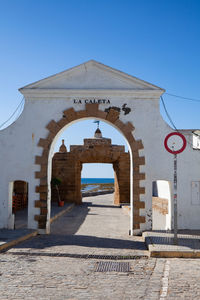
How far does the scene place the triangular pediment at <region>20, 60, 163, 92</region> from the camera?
35.9 feet

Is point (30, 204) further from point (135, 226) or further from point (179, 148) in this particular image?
point (179, 148)

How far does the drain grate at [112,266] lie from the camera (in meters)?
6.31

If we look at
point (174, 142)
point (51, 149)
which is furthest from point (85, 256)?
point (51, 149)

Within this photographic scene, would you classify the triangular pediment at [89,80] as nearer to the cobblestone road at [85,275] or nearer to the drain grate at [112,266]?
the cobblestone road at [85,275]

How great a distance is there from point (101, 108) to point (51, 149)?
2232mm

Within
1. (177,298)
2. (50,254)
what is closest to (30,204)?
(50,254)

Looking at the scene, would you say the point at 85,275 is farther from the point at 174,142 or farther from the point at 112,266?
the point at 174,142

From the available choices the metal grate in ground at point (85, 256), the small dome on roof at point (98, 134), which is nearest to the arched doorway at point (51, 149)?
the metal grate in ground at point (85, 256)

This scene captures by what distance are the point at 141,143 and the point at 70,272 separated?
5.67 m

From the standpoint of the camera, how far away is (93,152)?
22.7 m

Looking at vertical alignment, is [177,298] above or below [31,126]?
below

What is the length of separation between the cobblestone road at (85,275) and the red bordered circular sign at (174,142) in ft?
8.93

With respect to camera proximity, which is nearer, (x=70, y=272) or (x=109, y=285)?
(x=109, y=285)

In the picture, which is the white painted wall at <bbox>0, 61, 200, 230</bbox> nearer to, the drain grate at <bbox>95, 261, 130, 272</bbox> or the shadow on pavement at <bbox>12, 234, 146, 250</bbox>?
the shadow on pavement at <bbox>12, 234, 146, 250</bbox>
